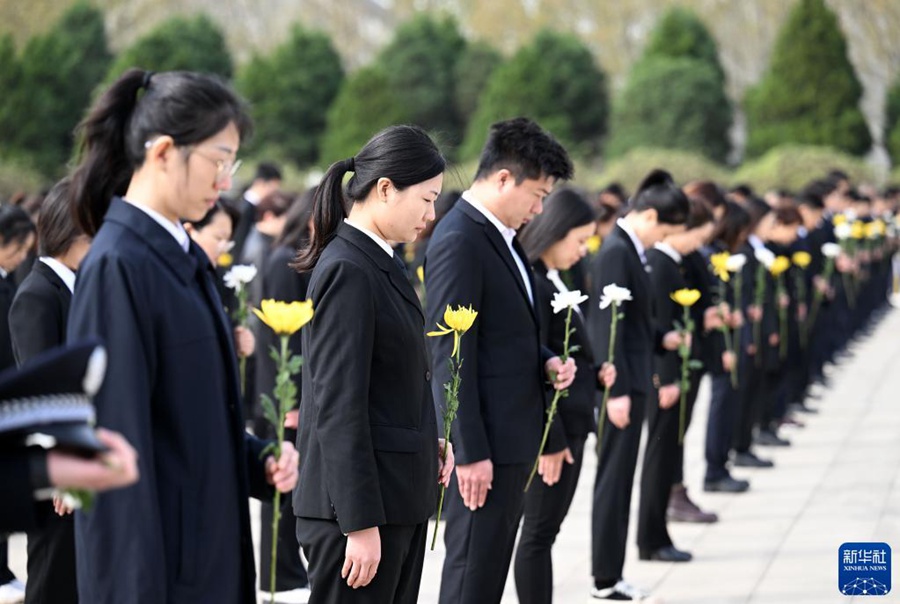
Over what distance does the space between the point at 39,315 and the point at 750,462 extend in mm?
6913

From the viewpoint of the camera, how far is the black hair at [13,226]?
6.14m

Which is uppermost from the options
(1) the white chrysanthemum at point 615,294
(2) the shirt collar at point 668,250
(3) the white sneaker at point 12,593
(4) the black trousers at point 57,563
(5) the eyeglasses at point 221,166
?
(5) the eyeglasses at point 221,166

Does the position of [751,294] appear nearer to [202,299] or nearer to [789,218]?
[789,218]

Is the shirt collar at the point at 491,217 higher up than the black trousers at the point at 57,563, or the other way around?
the shirt collar at the point at 491,217

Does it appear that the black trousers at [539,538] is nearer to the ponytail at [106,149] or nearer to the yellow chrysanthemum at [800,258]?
the ponytail at [106,149]

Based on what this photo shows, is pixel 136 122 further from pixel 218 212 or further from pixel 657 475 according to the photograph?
pixel 657 475

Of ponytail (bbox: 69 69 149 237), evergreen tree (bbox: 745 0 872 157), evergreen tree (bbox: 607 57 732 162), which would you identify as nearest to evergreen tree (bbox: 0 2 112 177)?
evergreen tree (bbox: 607 57 732 162)

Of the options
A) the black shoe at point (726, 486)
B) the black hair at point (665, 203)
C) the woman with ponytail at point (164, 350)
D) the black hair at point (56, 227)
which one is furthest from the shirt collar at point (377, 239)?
the black shoe at point (726, 486)

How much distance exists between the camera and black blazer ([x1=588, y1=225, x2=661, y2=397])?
6.36m

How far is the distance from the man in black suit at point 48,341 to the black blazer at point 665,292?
3691mm

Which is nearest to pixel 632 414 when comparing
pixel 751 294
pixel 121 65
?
pixel 751 294

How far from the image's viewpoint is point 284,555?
640 cm

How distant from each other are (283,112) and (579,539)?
34.4m

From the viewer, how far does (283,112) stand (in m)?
41.1
